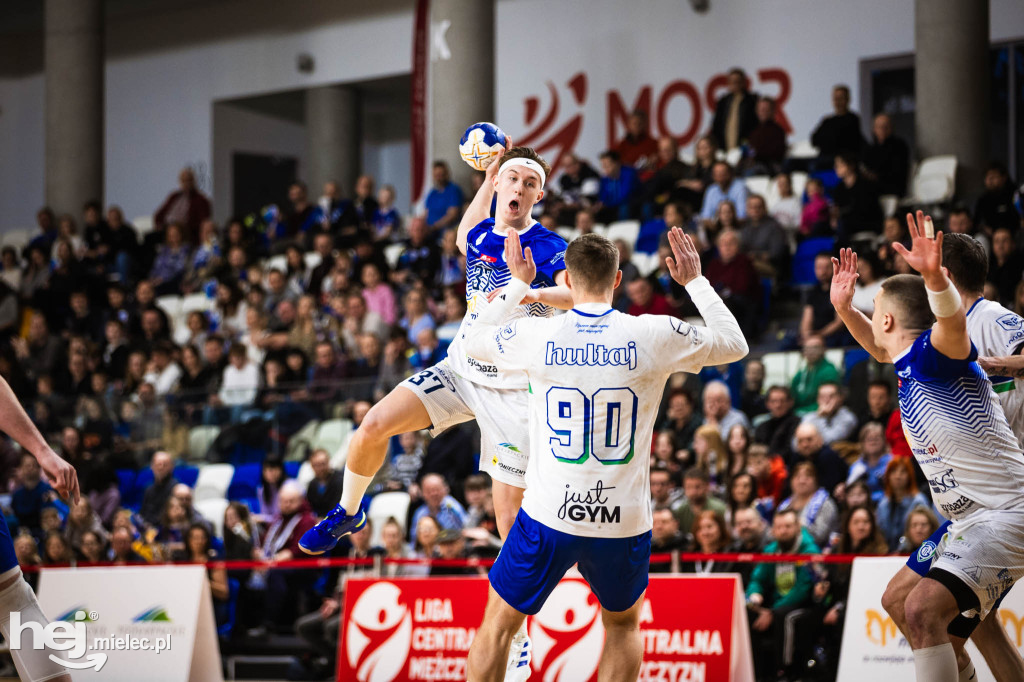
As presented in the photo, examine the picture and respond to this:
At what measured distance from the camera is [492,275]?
6.02 metres

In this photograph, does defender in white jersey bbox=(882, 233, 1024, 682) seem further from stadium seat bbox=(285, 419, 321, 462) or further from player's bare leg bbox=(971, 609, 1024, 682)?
stadium seat bbox=(285, 419, 321, 462)

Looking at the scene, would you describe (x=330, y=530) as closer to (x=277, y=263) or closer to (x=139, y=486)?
(x=139, y=486)

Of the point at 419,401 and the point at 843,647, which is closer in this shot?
the point at 419,401

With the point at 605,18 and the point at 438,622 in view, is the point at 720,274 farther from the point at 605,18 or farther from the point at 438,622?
the point at 605,18

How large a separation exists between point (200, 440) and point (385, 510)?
2381mm

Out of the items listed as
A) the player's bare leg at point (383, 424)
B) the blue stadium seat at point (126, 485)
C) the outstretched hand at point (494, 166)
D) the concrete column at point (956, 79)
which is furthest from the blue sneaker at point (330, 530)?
the concrete column at point (956, 79)

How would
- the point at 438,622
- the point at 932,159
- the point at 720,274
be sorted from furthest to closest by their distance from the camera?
the point at 932,159, the point at 720,274, the point at 438,622

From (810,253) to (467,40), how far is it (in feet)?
19.4

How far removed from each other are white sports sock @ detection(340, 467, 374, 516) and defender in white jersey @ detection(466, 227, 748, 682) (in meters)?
1.13

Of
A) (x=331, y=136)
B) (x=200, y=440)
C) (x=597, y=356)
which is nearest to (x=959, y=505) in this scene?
(x=597, y=356)

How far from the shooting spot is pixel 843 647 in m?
7.56

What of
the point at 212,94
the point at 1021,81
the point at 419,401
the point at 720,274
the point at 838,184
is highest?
the point at 212,94

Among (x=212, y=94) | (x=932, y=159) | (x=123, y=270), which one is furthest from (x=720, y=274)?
(x=212, y=94)

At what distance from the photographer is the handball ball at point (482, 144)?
614 cm
